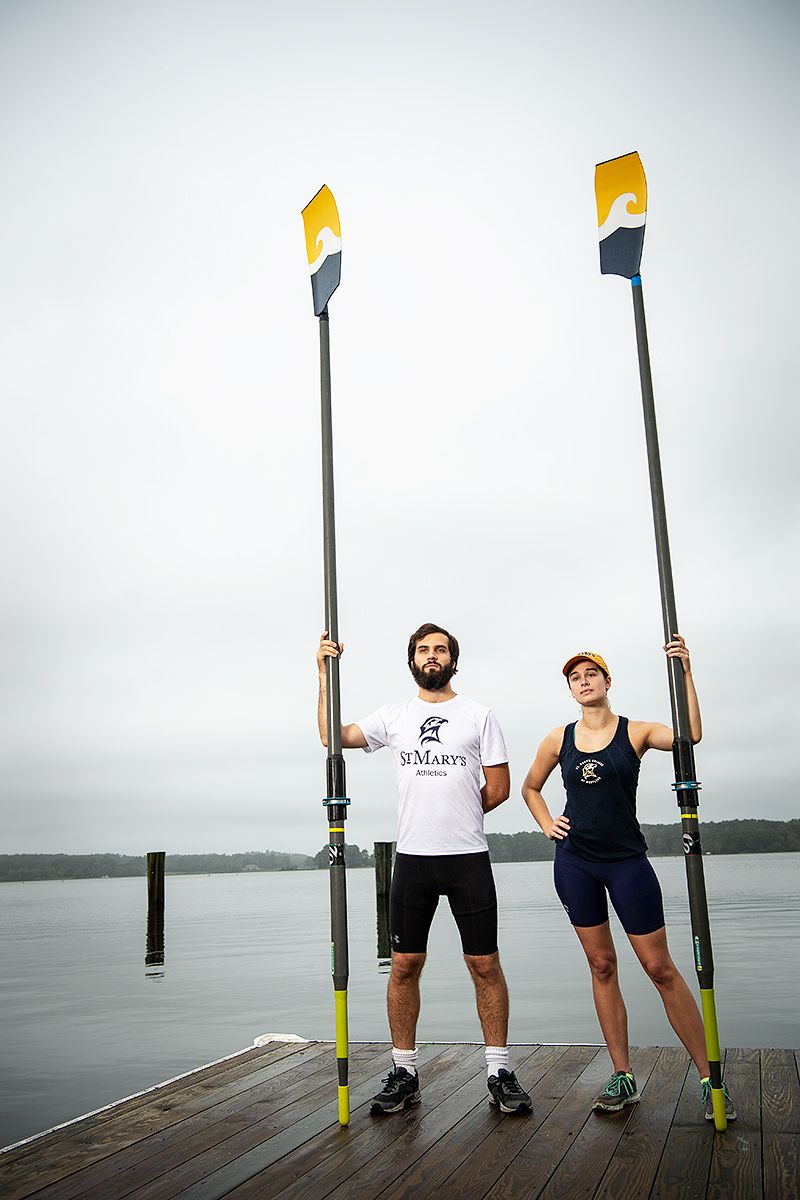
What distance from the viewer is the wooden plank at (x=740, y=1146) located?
2967 millimetres

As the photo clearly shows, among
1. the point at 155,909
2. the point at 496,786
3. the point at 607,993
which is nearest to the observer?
the point at 607,993

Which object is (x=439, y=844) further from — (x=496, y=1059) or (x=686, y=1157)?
(x=686, y=1157)

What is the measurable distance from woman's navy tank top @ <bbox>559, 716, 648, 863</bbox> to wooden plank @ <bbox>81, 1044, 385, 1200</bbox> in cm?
159

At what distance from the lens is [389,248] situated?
51.6 meters

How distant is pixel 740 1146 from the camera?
3.40 m

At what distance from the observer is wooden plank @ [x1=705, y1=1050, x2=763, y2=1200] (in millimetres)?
2967

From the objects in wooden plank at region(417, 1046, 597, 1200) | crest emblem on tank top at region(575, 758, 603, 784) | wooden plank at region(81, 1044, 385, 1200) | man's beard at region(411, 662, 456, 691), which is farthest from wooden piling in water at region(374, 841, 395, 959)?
crest emblem on tank top at region(575, 758, 603, 784)

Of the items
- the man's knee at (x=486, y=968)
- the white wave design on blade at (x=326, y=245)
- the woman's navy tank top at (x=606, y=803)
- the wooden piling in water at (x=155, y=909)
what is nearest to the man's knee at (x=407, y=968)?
the man's knee at (x=486, y=968)

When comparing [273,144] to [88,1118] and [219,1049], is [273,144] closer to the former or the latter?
[219,1049]

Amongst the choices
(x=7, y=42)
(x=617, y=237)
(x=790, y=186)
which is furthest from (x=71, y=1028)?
(x=7, y=42)

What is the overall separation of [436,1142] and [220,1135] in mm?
896

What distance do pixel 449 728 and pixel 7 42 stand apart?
18.9 metres

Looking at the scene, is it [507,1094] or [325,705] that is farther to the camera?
[325,705]

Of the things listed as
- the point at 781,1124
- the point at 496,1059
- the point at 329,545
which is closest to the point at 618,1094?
the point at 496,1059
